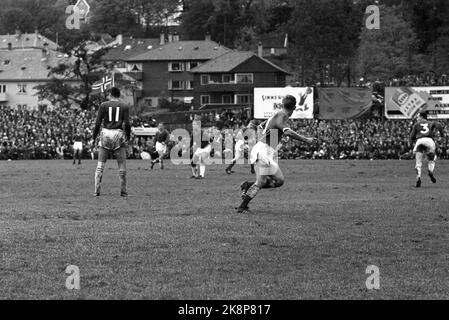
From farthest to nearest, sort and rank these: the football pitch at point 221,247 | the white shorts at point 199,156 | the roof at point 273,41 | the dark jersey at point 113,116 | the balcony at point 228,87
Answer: the roof at point 273,41, the balcony at point 228,87, the white shorts at point 199,156, the dark jersey at point 113,116, the football pitch at point 221,247

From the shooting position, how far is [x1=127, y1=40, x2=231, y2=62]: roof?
117625mm

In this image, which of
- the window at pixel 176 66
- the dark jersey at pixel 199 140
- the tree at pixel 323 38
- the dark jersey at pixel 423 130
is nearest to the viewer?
the dark jersey at pixel 423 130

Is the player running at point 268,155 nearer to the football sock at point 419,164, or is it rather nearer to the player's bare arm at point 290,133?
the player's bare arm at point 290,133

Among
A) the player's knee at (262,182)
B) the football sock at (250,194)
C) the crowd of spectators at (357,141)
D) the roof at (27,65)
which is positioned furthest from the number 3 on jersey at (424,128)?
the roof at (27,65)

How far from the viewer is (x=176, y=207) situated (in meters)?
17.0

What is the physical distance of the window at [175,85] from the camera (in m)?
122

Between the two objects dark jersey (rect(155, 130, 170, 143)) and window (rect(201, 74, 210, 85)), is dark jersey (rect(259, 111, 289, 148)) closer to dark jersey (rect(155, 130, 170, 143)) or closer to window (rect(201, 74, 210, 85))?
dark jersey (rect(155, 130, 170, 143))

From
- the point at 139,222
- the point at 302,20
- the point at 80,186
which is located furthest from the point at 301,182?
the point at 302,20

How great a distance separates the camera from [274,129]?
15.9m

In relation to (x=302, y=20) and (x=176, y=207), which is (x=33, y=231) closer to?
(x=176, y=207)

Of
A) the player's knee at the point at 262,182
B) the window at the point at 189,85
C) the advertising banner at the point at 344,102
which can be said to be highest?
the window at the point at 189,85

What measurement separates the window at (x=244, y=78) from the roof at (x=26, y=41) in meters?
41.3

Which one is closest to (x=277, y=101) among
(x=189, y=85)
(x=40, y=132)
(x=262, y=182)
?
(x=40, y=132)

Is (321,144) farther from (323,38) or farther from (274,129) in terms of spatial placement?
(323,38)
